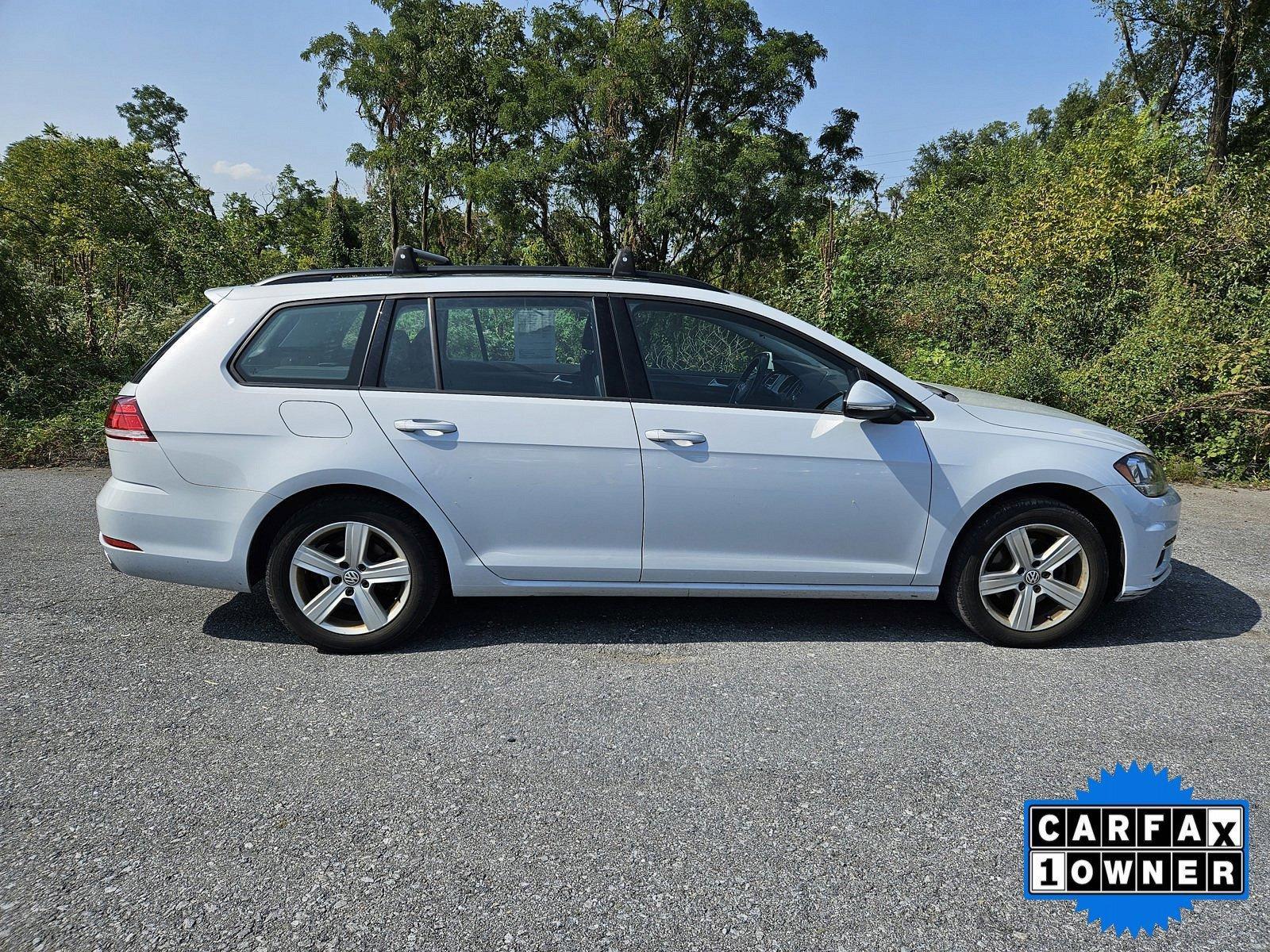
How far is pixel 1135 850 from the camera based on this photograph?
262 centimetres

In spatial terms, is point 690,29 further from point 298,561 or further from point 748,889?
point 748,889

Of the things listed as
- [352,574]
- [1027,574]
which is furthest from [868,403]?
[352,574]

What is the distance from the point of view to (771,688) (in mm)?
3643

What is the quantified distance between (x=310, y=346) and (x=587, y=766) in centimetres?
231

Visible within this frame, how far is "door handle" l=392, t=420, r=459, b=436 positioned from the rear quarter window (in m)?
0.33

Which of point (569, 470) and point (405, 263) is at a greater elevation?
point (405, 263)

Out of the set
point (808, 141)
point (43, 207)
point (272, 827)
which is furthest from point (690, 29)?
point (43, 207)

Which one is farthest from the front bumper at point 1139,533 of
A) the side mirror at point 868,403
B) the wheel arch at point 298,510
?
the wheel arch at point 298,510

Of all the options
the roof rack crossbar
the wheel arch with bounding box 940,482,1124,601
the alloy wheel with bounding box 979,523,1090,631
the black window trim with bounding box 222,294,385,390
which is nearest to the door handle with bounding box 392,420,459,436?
the black window trim with bounding box 222,294,385,390

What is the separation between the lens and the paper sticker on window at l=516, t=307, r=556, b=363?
159 inches

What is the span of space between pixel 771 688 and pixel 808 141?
2339cm

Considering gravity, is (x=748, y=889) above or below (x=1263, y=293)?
below

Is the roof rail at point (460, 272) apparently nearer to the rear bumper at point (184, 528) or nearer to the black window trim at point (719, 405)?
the black window trim at point (719, 405)

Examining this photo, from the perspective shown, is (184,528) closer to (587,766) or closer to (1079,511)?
(587,766)
